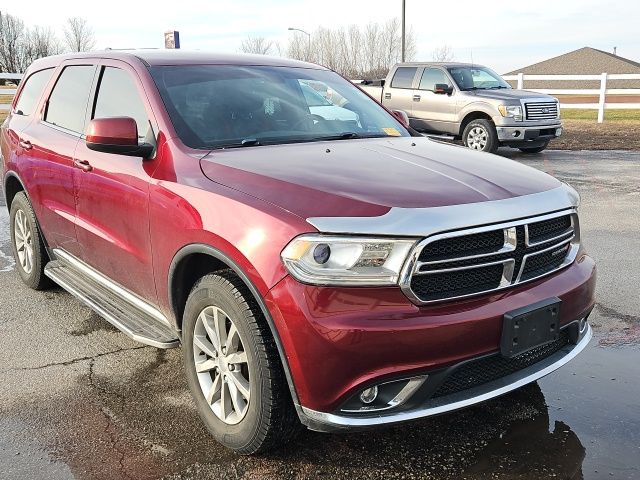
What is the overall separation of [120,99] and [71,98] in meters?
0.87

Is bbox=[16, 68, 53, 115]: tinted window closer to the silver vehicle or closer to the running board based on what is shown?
the running board

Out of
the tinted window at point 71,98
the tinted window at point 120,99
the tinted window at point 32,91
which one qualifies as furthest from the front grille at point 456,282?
the tinted window at point 32,91

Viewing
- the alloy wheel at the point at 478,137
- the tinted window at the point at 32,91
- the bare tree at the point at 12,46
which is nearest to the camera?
the tinted window at the point at 32,91

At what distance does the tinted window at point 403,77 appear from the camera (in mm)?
14820

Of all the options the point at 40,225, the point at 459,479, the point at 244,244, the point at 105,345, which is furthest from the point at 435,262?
the point at 40,225

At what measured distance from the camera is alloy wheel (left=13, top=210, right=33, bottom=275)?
5.29 meters

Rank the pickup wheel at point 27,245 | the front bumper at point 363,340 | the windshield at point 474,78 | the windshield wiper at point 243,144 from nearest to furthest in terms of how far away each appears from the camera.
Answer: the front bumper at point 363,340 → the windshield wiper at point 243,144 → the pickup wheel at point 27,245 → the windshield at point 474,78

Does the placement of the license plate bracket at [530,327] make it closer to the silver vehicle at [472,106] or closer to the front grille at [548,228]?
the front grille at [548,228]

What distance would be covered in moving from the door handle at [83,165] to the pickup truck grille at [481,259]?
236 centimetres

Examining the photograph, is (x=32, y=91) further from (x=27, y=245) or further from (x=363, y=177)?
(x=363, y=177)

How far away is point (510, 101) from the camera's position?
13.2m

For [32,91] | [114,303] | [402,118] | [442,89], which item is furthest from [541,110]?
[114,303]

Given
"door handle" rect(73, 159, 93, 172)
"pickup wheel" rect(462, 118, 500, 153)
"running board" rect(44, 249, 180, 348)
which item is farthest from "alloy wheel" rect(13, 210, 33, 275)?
"pickup wheel" rect(462, 118, 500, 153)

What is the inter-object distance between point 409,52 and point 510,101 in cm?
4993
